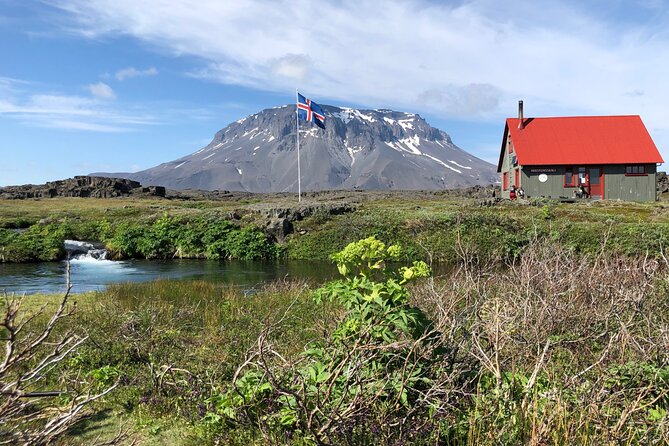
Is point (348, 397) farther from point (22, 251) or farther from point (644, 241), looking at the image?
point (22, 251)

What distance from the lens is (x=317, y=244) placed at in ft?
102

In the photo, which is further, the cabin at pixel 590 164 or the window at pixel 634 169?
the window at pixel 634 169

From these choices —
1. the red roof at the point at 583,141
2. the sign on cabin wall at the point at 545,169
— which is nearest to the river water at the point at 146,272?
the sign on cabin wall at the point at 545,169

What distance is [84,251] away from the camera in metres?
30.1

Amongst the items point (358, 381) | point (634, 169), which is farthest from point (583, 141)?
point (358, 381)

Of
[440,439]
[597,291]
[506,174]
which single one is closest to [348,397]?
[440,439]

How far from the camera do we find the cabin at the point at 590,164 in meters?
44.5

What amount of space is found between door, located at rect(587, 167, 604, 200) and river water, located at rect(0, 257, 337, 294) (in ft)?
95.6

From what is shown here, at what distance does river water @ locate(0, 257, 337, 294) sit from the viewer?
2073 centimetres

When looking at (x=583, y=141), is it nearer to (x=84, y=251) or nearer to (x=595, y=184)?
(x=595, y=184)

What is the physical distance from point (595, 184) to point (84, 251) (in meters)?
40.3

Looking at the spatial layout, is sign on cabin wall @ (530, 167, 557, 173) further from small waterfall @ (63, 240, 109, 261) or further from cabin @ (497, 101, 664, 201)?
small waterfall @ (63, 240, 109, 261)

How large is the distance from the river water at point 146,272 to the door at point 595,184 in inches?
1147

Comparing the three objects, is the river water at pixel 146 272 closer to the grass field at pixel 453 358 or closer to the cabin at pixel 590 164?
the grass field at pixel 453 358
